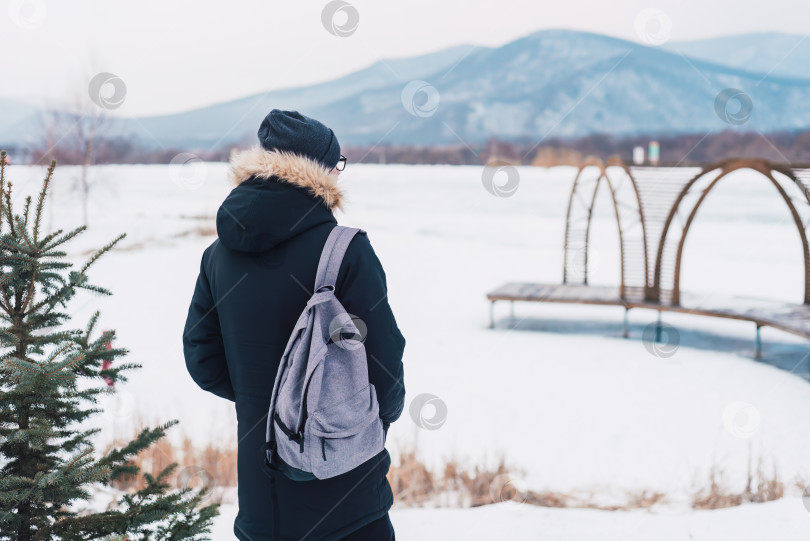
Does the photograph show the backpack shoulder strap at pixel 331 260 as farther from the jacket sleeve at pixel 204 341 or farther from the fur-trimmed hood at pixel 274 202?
the jacket sleeve at pixel 204 341

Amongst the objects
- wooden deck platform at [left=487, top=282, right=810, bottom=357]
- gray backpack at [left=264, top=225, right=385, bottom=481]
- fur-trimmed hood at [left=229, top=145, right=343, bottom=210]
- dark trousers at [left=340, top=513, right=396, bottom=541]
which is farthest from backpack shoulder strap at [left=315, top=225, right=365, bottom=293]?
wooden deck platform at [left=487, top=282, right=810, bottom=357]

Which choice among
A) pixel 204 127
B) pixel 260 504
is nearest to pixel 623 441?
pixel 260 504

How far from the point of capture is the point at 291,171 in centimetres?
178

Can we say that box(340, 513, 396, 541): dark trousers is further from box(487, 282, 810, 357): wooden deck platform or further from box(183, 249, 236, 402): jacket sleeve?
box(487, 282, 810, 357): wooden deck platform

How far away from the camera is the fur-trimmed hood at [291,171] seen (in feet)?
5.85

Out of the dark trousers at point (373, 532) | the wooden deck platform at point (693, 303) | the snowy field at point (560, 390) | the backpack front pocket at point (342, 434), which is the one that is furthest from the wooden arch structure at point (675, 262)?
the backpack front pocket at point (342, 434)

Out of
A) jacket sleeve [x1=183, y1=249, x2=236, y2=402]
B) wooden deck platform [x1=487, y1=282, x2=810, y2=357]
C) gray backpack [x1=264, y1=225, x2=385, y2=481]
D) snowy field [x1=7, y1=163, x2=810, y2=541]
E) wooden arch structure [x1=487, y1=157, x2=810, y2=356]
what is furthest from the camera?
wooden arch structure [x1=487, y1=157, x2=810, y2=356]

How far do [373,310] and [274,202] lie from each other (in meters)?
0.37

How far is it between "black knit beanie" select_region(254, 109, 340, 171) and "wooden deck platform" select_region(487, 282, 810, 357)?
5673 millimetres

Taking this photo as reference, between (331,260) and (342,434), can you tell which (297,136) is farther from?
(342,434)

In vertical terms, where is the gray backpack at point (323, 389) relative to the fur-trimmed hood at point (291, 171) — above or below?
below

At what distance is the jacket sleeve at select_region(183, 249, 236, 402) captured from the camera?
2.01 meters

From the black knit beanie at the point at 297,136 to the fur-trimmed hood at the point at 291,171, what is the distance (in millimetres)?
25

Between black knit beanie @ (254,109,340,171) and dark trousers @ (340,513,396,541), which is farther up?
black knit beanie @ (254,109,340,171)
